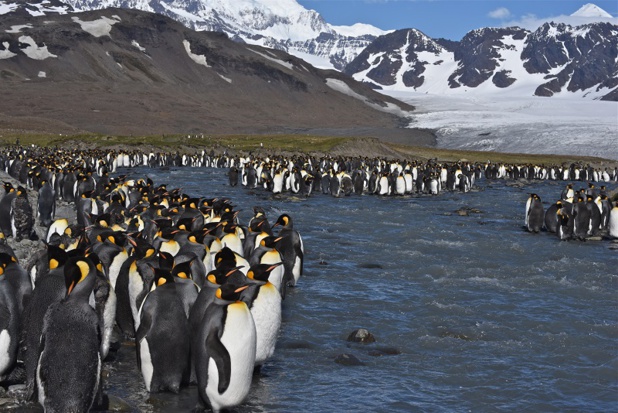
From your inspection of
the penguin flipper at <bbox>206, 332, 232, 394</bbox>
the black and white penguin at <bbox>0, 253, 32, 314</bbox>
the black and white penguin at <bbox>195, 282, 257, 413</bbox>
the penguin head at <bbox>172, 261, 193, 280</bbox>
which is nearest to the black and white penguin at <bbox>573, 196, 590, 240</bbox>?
the penguin head at <bbox>172, 261, 193, 280</bbox>

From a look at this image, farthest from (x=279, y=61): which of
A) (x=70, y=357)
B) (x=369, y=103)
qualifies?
(x=70, y=357)

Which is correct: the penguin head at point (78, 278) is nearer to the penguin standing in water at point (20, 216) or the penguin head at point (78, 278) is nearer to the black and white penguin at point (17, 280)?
the black and white penguin at point (17, 280)

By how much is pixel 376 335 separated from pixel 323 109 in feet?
521

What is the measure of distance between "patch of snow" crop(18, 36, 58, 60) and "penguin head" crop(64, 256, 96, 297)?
152 metres

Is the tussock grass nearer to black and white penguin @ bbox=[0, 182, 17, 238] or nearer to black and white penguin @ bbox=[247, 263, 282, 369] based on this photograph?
black and white penguin @ bbox=[0, 182, 17, 238]

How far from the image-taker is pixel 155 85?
149 meters

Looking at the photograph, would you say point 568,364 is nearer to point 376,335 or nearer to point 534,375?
point 534,375

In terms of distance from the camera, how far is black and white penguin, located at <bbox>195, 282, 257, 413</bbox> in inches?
265

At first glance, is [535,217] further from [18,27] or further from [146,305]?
[18,27]

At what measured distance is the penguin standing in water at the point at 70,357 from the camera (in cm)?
576

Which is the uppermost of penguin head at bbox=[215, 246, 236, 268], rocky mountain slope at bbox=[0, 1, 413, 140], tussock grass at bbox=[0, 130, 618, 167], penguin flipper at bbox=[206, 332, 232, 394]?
rocky mountain slope at bbox=[0, 1, 413, 140]

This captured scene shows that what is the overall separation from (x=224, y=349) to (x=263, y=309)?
4.60ft

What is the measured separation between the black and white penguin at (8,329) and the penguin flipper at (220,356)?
195 centimetres

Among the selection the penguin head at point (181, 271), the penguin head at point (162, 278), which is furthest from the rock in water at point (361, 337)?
the penguin head at point (162, 278)
